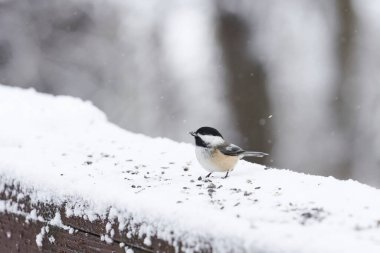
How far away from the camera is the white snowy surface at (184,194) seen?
1.77 m

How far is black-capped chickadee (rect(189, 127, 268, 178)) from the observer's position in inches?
124

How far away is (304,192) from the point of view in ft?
7.73

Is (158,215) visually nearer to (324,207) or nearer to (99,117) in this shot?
(324,207)

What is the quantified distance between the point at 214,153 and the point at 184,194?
3.28 feet

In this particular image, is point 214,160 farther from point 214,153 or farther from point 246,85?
point 246,85

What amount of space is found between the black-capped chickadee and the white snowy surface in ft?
0.18

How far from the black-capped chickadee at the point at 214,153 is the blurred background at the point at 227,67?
6.21 meters

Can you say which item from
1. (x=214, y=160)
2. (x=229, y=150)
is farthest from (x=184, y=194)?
(x=229, y=150)

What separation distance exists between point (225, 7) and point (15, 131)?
23.5 feet

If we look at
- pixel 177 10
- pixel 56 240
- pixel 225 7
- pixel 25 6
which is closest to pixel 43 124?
pixel 56 240

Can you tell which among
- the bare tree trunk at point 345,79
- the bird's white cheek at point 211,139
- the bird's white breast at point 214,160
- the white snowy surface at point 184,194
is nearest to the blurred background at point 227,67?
the bare tree trunk at point 345,79

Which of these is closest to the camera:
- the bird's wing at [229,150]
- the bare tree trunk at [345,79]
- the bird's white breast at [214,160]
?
the bird's white breast at [214,160]

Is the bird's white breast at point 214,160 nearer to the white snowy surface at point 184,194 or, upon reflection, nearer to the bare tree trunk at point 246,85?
the white snowy surface at point 184,194

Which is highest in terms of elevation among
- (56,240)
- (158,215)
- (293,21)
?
(293,21)
